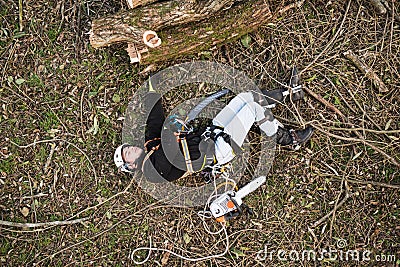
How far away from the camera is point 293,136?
156 inches

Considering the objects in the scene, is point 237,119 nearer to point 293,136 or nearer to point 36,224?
point 293,136

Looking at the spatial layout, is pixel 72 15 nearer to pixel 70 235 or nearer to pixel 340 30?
pixel 70 235

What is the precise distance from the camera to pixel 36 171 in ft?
13.5

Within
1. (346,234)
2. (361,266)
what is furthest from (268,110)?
(361,266)

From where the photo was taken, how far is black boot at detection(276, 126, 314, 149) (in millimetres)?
3928

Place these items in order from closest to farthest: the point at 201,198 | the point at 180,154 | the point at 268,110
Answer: the point at 180,154 < the point at 268,110 < the point at 201,198

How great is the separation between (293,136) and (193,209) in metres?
1.21

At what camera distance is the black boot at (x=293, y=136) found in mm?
3928

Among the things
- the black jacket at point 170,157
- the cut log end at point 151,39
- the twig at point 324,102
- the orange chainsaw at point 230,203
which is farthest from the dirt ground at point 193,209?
the black jacket at point 170,157

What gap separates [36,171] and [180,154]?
1546mm

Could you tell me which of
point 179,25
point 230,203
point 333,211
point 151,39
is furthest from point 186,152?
point 333,211

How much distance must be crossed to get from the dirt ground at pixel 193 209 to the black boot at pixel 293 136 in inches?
4.0

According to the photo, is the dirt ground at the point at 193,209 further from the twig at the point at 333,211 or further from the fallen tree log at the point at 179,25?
the fallen tree log at the point at 179,25

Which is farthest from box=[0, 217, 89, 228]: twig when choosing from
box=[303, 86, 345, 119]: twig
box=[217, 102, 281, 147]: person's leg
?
box=[303, 86, 345, 119]: twig
